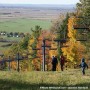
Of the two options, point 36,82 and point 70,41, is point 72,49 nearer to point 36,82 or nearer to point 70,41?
point 70,41

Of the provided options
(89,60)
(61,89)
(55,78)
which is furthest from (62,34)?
(61,89)

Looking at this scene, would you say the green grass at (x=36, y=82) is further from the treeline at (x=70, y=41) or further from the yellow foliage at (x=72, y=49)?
the yellow foliage at (x=72, y=49)

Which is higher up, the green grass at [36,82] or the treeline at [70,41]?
the green grass at [36,82]

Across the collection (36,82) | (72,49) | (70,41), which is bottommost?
(72,49)

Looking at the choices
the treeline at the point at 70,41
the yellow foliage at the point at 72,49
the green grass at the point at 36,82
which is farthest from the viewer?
the yellow foliage at the point at 72,49

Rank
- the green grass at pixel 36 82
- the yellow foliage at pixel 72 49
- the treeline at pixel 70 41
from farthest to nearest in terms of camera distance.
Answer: the yellow foliage at pixel 72 49, the treeline at pixel 70 41, the green grass at pixel 36 82

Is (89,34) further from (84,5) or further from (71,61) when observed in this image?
(71,61)

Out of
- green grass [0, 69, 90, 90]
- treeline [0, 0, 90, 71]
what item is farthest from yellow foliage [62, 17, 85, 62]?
green grass [0, 69, 90, 90]

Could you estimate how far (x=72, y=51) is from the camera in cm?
5516

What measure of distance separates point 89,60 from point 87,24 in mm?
14972

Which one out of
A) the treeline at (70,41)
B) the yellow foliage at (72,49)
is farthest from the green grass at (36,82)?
the yellow foliage at (72,49)

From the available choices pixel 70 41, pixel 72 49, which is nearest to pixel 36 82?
pixel 70 41

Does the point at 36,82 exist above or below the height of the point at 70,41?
above

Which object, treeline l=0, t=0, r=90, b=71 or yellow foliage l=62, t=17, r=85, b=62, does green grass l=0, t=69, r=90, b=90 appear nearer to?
treeline l=0, t=0, r=90, b=71
